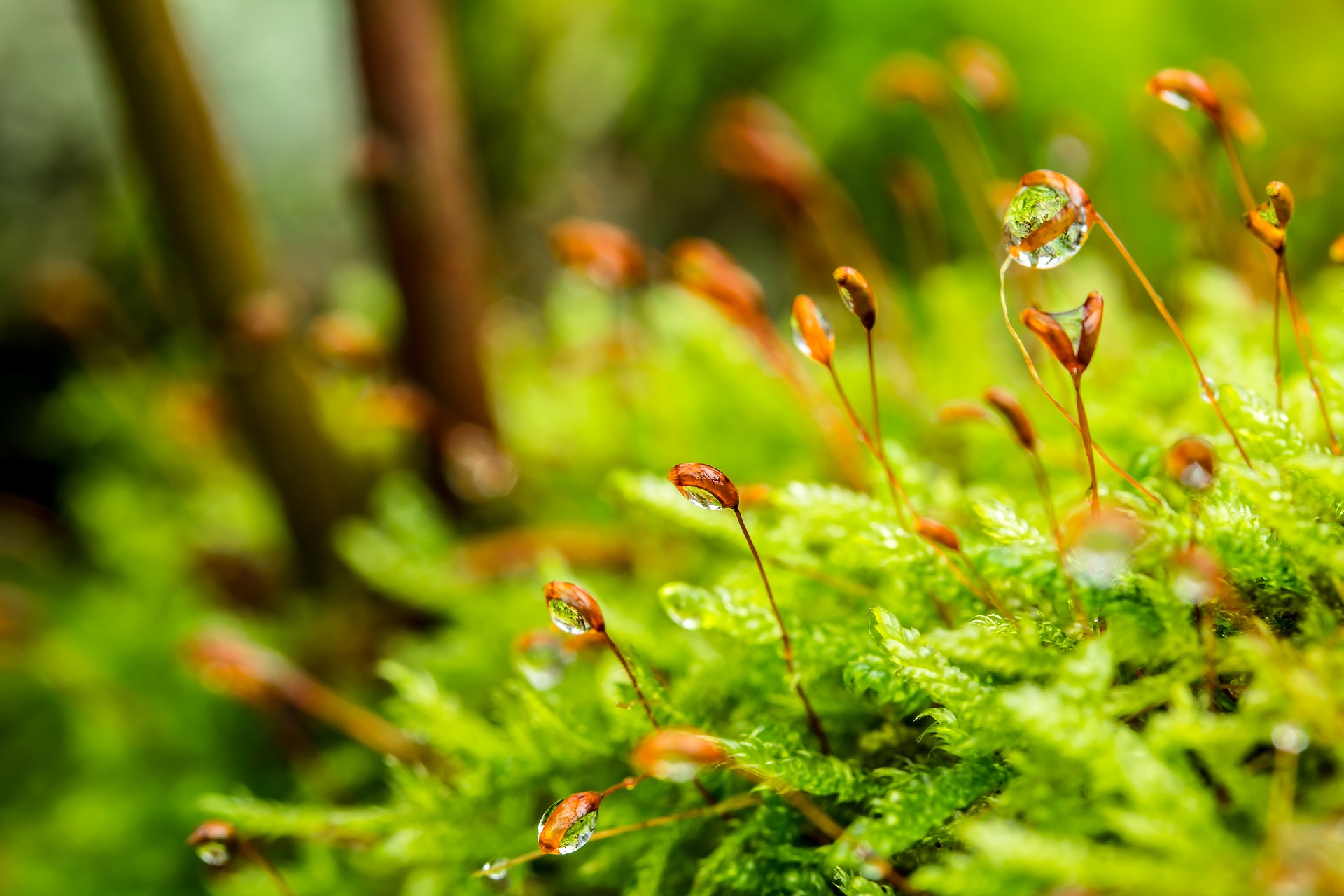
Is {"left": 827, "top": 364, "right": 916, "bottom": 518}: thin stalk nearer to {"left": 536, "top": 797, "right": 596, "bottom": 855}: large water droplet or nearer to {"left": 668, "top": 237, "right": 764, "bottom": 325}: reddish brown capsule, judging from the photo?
{"left": 668, "top": 237, "right": 764, "bottom": 325}: reddish brown capsule

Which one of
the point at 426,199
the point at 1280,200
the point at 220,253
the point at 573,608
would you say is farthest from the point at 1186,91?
the point at 220,253

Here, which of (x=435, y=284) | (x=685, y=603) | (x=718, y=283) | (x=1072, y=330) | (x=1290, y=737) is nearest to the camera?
(x=1290, y=737)

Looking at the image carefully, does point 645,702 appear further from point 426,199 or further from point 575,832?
point 426,199

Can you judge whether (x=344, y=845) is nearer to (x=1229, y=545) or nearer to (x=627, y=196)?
(x=1229, y=545)

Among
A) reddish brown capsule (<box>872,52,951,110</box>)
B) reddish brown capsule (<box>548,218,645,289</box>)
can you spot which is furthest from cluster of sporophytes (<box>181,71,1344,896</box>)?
reddish brown capsule (<box>872,52,951,110</box>)

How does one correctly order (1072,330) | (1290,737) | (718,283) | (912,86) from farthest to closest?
(912,86)
(718,283)
(1072,330)
(1290,737)

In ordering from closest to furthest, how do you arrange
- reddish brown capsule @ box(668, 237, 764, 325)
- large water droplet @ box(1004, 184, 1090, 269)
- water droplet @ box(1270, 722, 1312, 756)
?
water droplet @ box(1270, 722, 1312, 756), large water droplet @ box(1004, 184, 1090, 269), reddish brown capsule @ box(668, 237, 764, 325)

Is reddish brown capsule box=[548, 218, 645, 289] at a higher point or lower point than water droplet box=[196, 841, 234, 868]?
higher

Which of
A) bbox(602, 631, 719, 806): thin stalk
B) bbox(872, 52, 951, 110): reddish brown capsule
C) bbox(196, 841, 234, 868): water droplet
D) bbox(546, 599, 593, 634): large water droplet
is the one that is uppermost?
bbox(872, 52, 951, 110): reddish brown capsule
